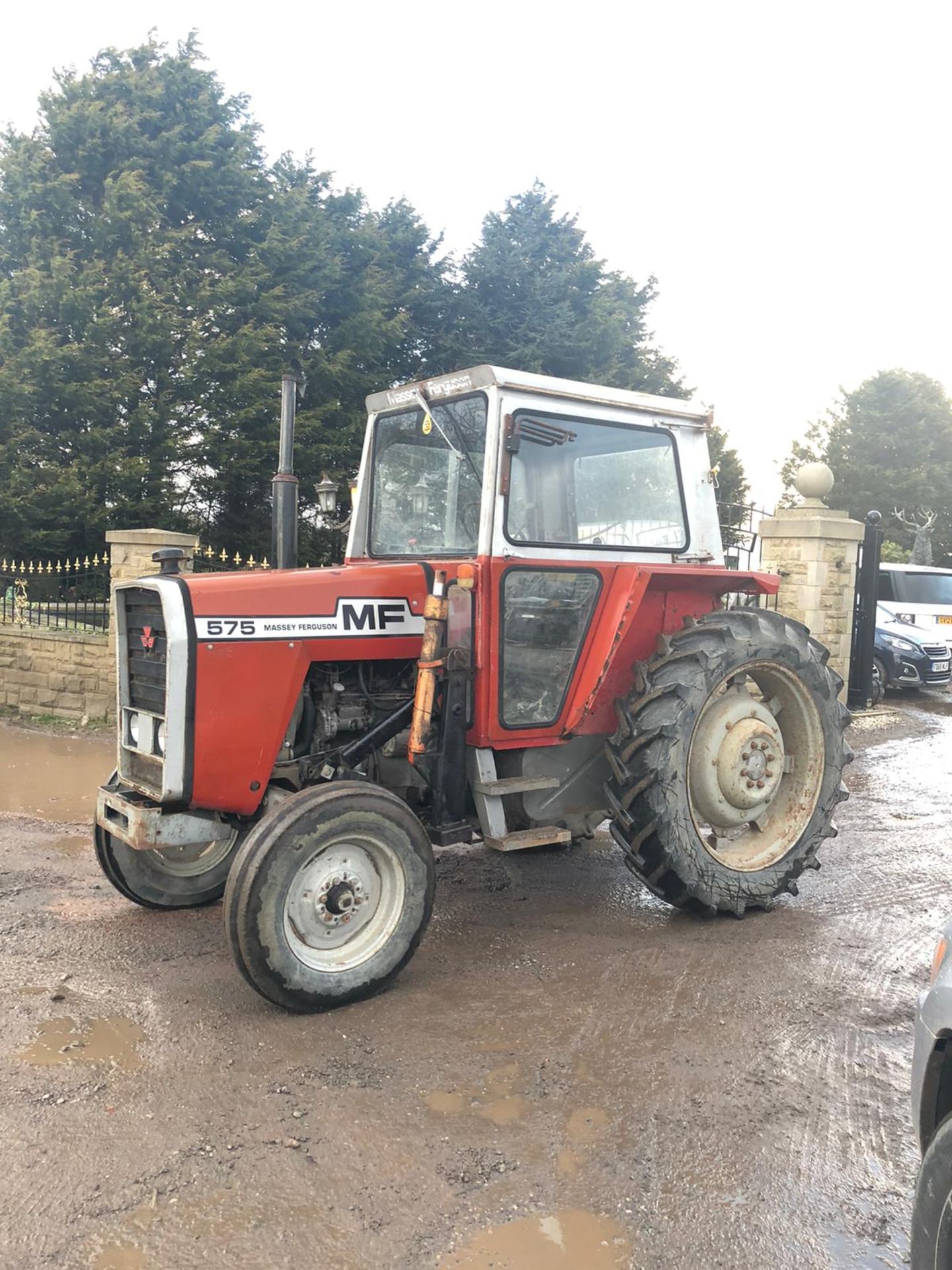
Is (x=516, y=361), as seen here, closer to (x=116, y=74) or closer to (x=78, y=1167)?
(x=116, y=74)

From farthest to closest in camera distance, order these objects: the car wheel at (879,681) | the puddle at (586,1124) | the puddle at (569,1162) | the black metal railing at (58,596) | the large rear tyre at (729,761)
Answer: the car wheel at (879,681), the black metal railing at (58,596), the large rear tyre at (729,761), the puddle at (586,1124), the puddle at (569,1162)

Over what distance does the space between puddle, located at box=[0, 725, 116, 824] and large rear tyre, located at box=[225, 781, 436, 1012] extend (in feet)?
11.1

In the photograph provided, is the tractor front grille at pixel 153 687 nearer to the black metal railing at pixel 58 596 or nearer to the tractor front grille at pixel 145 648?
the tractor front grille at pixel 145 648

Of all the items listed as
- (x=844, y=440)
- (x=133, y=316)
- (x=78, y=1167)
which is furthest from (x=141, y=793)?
(x=844, y=440)

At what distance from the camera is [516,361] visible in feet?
61.2

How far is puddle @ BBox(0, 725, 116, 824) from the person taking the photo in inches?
253

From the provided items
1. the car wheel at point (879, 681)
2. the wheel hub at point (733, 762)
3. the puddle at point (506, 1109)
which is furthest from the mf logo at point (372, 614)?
the car wheel at point (879, 681)

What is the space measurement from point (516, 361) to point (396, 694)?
51.4 ft

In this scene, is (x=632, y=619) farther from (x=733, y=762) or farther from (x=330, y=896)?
(x=330, y=896)

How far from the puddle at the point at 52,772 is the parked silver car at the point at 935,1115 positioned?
215 inches

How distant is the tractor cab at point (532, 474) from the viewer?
3957mm

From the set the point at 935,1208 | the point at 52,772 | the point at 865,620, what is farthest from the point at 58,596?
the point at 935,1208

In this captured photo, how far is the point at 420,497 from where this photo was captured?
451 cm

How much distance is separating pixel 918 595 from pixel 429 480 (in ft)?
37.3
